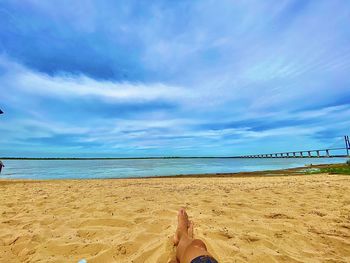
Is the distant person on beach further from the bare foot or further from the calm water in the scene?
the calm water

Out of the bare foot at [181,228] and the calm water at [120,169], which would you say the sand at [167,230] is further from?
the calm water at [120,169]

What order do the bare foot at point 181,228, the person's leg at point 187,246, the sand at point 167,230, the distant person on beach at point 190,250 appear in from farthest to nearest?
the bare foot at point 181,228, the sand at point 167,230, the person's leg at point 187,246, the distant person on beach at point 190,250

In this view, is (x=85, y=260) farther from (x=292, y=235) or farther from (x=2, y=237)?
(x=292, y=235)

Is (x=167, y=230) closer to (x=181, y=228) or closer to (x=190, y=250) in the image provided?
(x=181, y=228)

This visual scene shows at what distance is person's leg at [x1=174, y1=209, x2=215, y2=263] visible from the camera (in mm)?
2012

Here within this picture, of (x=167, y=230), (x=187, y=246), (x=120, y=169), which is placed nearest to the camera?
(x=187, y=246)

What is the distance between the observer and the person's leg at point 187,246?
201 centimetres

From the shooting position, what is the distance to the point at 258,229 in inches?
128

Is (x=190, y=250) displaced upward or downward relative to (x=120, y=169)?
downward

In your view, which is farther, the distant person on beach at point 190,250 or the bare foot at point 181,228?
the bare foot at point 181,228

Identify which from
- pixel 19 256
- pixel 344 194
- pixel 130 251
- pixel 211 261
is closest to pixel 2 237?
pixel 19 256

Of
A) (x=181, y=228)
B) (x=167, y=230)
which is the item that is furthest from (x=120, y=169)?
(x=181, y=228)

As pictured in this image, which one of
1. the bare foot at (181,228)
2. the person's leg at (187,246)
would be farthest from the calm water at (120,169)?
the person's leg at (187,246)

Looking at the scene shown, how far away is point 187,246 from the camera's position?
7.29ft
